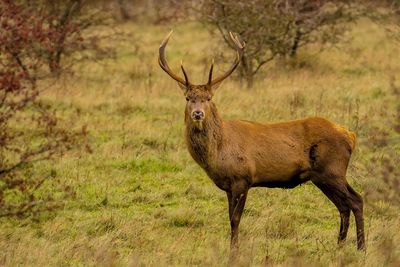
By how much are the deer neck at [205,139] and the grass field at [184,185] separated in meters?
0.79

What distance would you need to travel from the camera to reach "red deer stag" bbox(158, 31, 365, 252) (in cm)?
824

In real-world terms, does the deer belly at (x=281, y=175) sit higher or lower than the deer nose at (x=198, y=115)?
lower

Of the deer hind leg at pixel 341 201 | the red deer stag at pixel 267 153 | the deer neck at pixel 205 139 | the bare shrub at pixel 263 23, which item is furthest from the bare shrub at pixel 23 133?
the bare shrub at pixel 263 23

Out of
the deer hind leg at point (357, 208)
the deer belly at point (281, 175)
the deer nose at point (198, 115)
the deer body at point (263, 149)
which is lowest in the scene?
the deer hind leg at point (357, 208)

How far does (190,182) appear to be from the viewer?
10.6m

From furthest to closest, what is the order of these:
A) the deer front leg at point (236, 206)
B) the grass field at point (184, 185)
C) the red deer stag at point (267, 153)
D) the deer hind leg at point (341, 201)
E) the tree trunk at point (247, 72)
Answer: the tree trunk at point (247, 72)
the deer hind leg at point (341, 201)
the red deer stag at point (267, 153)
the deer front leg at point (236, 206)
the grass field at point (184, 185)

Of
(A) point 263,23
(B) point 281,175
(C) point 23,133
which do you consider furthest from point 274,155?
(A) point 263,23

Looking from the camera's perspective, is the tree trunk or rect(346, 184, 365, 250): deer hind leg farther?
the tree trunk

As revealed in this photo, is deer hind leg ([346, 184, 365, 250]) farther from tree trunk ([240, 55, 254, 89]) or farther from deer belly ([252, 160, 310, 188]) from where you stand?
tree trunk ([240, 55, 254, 89])

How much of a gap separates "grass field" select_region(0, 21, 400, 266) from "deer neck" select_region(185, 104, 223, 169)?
2.60 ft

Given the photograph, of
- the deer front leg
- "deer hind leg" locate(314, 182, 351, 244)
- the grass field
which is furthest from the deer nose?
"deer hind leg" locate(314, 182, 351, 244)

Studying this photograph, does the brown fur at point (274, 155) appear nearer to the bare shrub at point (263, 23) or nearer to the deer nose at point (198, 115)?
the deer nose at point (198, 115)

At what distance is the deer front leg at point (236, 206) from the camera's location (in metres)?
8.08

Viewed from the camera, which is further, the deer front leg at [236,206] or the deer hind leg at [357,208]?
the deer hind leg at [357,208]
